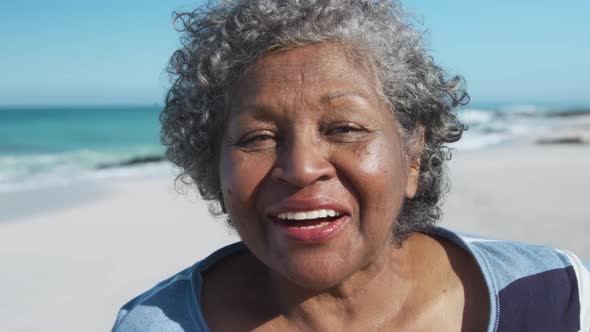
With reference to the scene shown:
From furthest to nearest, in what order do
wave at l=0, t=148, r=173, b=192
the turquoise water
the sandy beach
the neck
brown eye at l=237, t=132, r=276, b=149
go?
the turquoise water → wave at l=0, t=148, r=173, b=192 → the sandy beach → the neck → brown eye at l=237, t=132, r=276, b=149

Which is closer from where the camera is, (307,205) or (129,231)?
(307,205)

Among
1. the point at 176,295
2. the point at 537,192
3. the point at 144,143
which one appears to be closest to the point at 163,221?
the point at 537,192

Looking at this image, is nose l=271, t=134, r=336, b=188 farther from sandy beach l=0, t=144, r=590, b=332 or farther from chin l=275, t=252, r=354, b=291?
sandy beach l=0, t=144, r=590, b=332

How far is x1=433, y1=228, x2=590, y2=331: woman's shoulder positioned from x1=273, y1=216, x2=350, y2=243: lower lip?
660mm

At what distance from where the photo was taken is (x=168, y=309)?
206 cm

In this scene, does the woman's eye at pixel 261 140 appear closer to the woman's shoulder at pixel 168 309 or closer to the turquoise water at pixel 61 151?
the woman's shoulder at pixel 168 309

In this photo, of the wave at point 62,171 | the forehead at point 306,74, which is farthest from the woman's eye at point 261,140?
the wave at point 62,171

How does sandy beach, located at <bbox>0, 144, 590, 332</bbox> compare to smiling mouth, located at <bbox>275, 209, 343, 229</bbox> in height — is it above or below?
below

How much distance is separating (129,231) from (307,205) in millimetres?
6967

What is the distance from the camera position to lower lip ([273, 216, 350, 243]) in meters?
1.88

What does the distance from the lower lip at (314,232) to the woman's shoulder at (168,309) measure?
48 centimetres

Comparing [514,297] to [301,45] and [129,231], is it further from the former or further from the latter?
[129,231]

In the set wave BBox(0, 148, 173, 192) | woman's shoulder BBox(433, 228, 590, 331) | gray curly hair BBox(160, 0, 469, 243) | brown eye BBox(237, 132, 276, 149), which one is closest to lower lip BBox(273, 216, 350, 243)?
brown eye BBox(237, 132, 276, 149)

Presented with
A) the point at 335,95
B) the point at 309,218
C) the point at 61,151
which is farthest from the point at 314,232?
the point at 61,151
